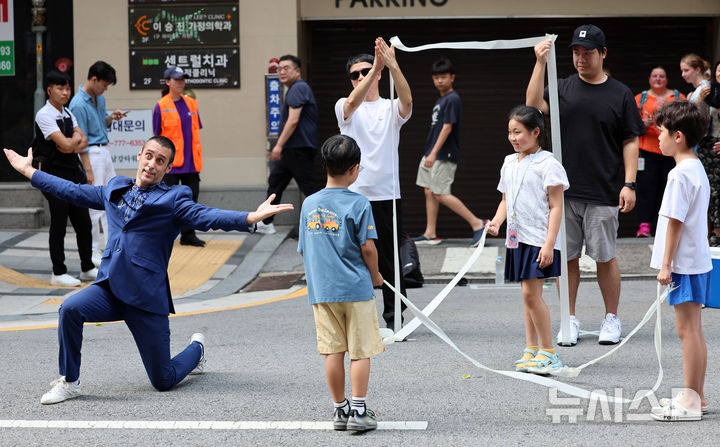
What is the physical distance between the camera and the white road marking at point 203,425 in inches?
192

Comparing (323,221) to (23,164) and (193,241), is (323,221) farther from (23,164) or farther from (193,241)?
(193,241)

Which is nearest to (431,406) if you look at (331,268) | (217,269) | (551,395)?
(551,395)

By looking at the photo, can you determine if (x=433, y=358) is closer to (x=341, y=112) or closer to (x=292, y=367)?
(x=292, y=367)

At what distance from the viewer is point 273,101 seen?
12.6m

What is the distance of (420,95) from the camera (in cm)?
1367

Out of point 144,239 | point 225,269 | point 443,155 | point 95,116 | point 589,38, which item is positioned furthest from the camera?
point 443,155

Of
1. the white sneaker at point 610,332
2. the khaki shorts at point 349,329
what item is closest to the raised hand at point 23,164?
the khaki shorts at point 349,329

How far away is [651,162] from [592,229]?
5.21 metres

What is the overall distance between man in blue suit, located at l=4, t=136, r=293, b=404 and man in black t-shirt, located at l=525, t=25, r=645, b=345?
8.65 ft

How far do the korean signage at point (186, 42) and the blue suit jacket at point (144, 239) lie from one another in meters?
7.28

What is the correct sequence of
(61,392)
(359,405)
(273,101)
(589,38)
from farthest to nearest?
(273,101)
(589,38)
(61,392)
(359,405)

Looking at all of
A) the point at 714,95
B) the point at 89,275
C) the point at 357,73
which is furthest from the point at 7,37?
the point at 714,95

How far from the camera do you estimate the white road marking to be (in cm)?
487

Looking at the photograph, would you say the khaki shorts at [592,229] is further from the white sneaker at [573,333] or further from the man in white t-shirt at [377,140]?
the man in white t-shirt at [377,140]
